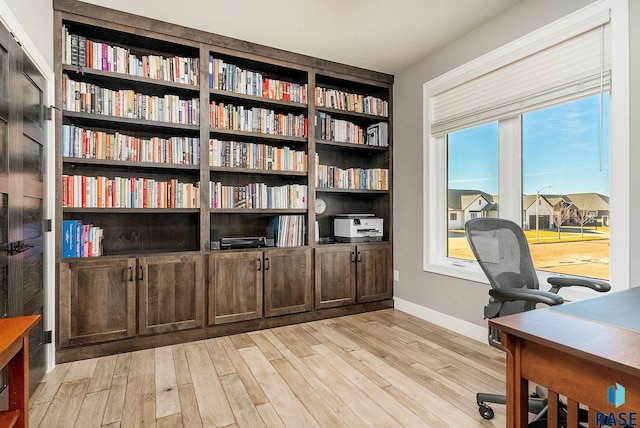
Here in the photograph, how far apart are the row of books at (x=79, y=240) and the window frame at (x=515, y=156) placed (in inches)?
112

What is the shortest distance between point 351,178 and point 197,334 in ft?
→ 6.91

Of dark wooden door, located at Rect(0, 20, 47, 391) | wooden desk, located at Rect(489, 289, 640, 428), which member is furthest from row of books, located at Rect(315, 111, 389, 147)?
wooden desk, located at Rect(489, 289, 640, 428)

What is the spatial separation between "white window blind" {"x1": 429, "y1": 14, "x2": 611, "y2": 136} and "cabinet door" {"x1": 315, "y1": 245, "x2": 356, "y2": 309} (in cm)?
152

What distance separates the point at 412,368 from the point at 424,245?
1357 mm

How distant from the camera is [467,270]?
2.98 m

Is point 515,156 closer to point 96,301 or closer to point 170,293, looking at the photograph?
point 170,293

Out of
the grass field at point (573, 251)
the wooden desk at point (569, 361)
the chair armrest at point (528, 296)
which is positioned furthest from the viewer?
the grass field at point (573, 251)

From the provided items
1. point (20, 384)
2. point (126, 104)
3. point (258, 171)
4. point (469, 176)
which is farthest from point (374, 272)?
point (20, 384)

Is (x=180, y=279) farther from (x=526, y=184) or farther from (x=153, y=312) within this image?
(x=526, y=184)

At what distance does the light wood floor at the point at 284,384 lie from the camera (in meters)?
1.78

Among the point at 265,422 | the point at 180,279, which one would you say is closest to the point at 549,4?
the point at 265,422

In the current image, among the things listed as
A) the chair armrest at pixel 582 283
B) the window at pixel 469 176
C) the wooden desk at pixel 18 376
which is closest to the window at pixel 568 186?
the window at pixel 469 176

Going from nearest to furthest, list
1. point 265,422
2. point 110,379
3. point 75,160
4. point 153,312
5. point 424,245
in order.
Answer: point 265,422 → point 110,379 → point 75,160 → point 153,312 → point 424,245

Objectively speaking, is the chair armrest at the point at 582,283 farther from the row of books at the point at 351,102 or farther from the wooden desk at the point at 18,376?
the row of books at the point at 351,102
